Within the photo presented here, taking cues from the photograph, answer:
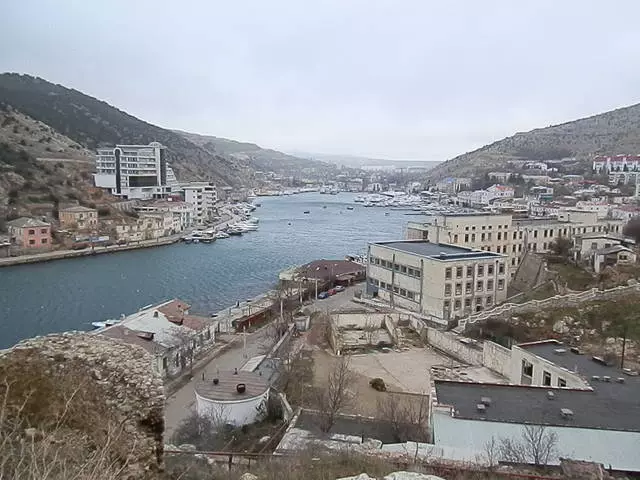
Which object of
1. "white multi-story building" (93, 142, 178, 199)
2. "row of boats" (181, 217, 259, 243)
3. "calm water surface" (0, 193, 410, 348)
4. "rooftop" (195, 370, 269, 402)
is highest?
"white multi-story building" (93, 142, 178, 199)

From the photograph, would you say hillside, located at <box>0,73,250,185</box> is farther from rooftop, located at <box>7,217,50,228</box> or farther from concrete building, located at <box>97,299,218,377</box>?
concrete building, located at <box>97,299,218,377</box>

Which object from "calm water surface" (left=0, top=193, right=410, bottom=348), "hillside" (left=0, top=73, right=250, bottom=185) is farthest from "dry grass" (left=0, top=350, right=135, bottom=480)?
"hillside" (left=0, top=73, right=250, bottom=185)

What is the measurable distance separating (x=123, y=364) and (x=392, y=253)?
513 inches

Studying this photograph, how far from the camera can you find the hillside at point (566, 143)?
229ft

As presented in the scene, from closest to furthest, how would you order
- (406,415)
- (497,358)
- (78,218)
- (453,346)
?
(406,415) < (497,358) < (453,346) < (78,218)

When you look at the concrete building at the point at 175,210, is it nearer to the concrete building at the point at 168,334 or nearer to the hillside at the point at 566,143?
the concrete building at the point at 168,334

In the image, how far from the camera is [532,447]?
5555 millimetres

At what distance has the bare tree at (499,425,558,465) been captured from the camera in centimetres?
552

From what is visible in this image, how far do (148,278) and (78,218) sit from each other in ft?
32.6

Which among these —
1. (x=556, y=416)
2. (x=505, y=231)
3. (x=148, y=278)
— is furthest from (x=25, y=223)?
(x=556, y=416)

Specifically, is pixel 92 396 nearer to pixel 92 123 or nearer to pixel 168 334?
pixel 168 334

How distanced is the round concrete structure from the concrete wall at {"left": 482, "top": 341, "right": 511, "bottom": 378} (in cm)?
437

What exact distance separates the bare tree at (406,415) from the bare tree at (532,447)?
3.40ft

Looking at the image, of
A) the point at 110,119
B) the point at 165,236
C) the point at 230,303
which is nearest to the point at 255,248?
the point at 165,236
